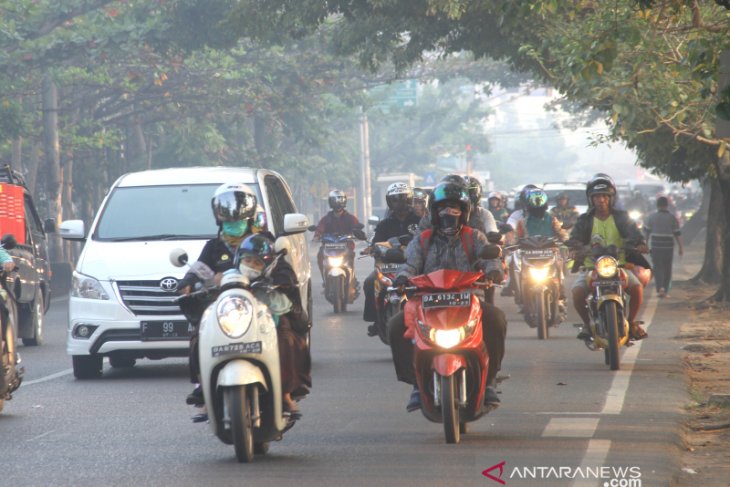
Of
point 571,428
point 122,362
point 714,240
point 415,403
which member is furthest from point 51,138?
point 415,403

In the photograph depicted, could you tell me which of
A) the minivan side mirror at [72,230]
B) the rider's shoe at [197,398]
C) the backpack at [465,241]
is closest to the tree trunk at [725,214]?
the minivan side mirror at [72,230]

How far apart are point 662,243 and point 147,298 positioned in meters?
14.1

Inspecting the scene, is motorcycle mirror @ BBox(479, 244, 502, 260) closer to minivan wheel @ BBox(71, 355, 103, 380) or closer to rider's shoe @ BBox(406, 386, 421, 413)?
rider's shoe @ BBox(406, 386, 421, 413)

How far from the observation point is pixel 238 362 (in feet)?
28.5

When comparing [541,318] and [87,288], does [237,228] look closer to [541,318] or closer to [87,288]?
[87,288]

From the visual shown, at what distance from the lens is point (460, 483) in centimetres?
816

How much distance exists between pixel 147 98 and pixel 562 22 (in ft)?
59.8

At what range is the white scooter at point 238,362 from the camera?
862 centimetres

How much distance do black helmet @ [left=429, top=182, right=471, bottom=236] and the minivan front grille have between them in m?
4.10

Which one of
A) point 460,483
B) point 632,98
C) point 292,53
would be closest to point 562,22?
point 632,98

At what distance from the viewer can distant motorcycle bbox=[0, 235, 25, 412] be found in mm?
11234

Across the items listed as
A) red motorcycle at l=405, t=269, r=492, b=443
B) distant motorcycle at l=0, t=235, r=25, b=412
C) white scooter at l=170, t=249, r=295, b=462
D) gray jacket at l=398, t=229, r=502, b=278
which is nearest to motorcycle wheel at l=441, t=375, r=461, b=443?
red motorcycle at l=405, t=269, r=492, b=443

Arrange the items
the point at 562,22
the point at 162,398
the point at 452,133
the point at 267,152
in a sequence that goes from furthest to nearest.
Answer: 1. the point at 452,133
2. the point at 267,152
3. the point at 562,22
4. the point at 162,398

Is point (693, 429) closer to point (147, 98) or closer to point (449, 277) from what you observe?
point (449, 277)
